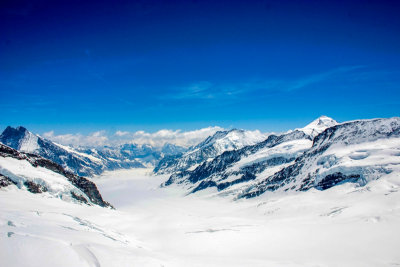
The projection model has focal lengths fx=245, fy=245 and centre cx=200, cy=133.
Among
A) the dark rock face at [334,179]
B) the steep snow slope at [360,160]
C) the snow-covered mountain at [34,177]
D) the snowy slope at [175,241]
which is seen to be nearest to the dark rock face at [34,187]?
the snow-covered mountain at [34,177]

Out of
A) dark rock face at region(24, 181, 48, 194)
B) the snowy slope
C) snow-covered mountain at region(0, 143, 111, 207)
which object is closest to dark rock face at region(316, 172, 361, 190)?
the snowy slope

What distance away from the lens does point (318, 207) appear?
422ft

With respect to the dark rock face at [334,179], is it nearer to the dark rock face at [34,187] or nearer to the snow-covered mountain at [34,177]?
the snow-covered mountain at [34,177]

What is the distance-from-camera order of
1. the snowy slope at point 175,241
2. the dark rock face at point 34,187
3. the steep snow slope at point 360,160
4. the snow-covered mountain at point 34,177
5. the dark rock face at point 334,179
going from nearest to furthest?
1. the snowy slope at point 175,241
2. the dark rock face at point 34,187
3. the snow-covered mountain at point 34,177
4. the steep snow slope at point 360,160
5. the dark rock face at point 334,179

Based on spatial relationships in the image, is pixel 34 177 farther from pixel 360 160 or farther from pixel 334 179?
pixel 360 160

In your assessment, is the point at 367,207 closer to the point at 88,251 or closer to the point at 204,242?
the point at 204,242

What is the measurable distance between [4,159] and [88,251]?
94330 mm

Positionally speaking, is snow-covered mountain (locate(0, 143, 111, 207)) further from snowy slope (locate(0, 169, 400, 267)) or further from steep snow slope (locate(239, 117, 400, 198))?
steep snow slope (locate(239, 117, 400, 198))

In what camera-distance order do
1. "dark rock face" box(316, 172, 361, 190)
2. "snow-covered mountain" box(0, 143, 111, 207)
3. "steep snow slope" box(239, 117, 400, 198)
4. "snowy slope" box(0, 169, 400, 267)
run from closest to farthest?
"snowy slope" box(0, 169, 400, 267) → "snow-covered mountain" box(0, 143, 111, 207) → "steep snow slope" box(239, 117, 400, 198) → "dark rock face" box(316, 172, 361, 190)

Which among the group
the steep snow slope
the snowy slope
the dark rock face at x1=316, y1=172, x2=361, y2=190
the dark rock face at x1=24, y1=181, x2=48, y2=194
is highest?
the steep snow slope

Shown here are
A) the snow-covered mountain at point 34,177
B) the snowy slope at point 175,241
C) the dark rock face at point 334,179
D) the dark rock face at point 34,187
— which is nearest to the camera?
the snowy slope at point 175,241

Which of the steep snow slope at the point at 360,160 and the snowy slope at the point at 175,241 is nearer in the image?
the snowy slope at the point at 175,241

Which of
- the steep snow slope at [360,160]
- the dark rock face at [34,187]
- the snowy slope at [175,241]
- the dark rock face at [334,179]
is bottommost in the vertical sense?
the snowy slope at [175,241]

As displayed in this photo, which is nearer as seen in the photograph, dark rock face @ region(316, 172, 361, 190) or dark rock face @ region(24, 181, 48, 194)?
dark rock face @ region(24, 181, 48, 194)
